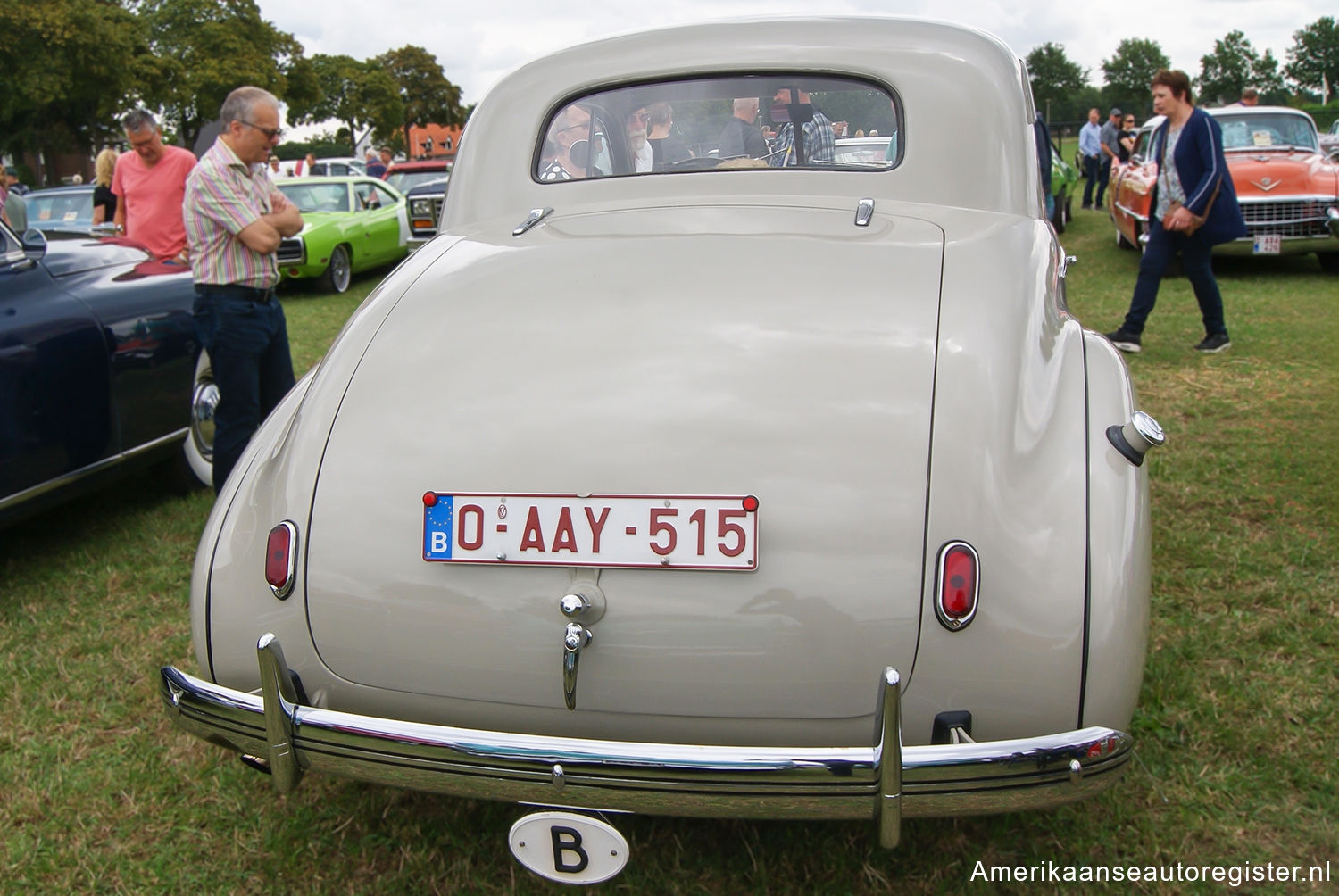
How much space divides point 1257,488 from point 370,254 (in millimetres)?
10129

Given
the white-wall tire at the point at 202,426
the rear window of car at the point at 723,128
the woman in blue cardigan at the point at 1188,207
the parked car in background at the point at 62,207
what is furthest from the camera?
the parked car in background at the point at 62,207

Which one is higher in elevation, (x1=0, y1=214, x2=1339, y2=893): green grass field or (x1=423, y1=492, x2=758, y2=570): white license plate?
(x1=423, y1=492, x2=758, y2=570): white license plate

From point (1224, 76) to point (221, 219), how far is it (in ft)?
319

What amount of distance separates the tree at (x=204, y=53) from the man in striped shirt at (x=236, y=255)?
148 ft

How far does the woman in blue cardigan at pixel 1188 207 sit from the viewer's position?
20.9 feet

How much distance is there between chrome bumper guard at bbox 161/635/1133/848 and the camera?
1.69 m

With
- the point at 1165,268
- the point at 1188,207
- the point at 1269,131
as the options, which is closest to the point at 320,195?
the point at 1165,268

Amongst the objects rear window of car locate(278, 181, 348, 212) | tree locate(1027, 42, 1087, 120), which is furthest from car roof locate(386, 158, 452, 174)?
tree locate(1027, 42, 1087, 120)

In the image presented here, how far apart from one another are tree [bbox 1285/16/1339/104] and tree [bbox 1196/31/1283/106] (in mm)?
1551

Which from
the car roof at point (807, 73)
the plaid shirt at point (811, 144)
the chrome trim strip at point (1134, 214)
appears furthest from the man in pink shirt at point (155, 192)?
the chrome trim strip at point (1134, 214)

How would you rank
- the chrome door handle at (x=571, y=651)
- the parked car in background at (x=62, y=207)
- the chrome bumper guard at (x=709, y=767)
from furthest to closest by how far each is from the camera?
1. the parked car in background at (x=62, y=207)
2. the chrome door handle at (x=571, y=651)
3. the chrome bumper guard at (x=709, y=767)

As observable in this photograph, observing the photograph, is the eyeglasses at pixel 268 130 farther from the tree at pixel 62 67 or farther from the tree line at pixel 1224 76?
the tree line at pixel 1224 76

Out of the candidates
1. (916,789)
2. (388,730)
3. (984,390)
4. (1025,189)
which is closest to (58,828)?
(388,730)

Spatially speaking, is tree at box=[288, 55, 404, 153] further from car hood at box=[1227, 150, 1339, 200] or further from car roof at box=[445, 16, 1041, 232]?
car roof at box=[445, 16, 1041, 232]
